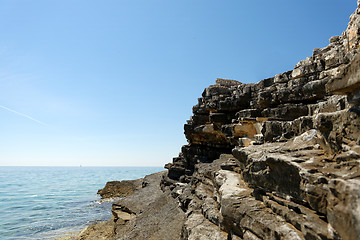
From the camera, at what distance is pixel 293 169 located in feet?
17.1

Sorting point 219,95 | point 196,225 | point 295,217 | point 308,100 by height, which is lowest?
point 196,225

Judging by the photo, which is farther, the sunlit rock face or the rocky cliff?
the rocky cliff

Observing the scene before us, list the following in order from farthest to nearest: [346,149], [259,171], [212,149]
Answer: [212,149]
[259,171]
[346,149]

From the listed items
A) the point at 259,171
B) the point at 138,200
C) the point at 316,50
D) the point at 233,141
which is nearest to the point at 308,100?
the point at 316,50

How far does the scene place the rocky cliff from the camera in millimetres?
4102

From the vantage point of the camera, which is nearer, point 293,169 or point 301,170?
point 301,170

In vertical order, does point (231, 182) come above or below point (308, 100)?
below

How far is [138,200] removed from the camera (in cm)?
2644

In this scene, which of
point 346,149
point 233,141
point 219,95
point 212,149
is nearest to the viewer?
point 346,149

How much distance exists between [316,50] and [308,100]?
13.0 feet

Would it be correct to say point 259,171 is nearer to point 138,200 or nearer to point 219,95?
point 219,95

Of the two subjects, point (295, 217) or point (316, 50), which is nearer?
point (295, 217)

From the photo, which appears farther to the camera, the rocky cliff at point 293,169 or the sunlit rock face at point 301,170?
the rocky cliff at point 293,169

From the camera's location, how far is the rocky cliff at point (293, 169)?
161 inches
